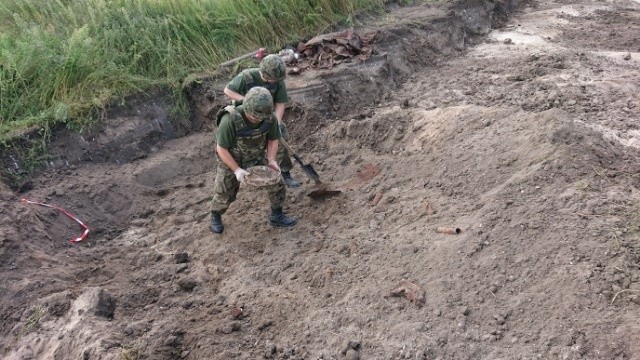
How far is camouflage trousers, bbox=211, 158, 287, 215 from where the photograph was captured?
514 cm

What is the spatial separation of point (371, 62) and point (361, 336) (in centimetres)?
471

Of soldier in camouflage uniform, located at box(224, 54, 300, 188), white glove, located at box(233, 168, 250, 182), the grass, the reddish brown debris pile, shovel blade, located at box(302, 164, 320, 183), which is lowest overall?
shovel blade, located at box(302, 164, 320, 183)

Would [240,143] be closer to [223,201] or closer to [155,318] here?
[223,201]

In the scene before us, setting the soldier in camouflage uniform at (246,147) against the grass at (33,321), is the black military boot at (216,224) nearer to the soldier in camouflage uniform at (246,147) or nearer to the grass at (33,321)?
the soldier in camouflage uniform at (246,147)

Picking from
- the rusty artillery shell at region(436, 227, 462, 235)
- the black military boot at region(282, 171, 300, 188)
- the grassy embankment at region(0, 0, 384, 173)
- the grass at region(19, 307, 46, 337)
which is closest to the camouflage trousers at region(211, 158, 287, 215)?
the black military boot at region(282, 171, 300, 188)

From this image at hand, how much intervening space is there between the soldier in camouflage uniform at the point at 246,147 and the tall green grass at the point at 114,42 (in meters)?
2.34

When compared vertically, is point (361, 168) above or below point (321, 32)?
below

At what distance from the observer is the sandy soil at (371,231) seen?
3.74 meters

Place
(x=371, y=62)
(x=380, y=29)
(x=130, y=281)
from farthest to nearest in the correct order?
(x=380, y=29) < (x=371, y=62) < (x=130, y=281)

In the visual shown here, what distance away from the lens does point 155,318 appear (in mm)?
4352

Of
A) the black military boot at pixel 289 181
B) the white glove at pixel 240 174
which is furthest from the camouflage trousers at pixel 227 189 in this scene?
the black military boot at pixel 289 181

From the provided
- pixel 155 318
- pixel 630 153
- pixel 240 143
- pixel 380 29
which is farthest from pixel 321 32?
pixel 155 318

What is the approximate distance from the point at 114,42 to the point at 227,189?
3.25m

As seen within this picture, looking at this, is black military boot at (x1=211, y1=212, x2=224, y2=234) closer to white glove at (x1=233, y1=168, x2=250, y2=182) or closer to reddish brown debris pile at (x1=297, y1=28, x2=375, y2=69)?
white glove at (x1=233, y1=168, x2=250, y2=182)
